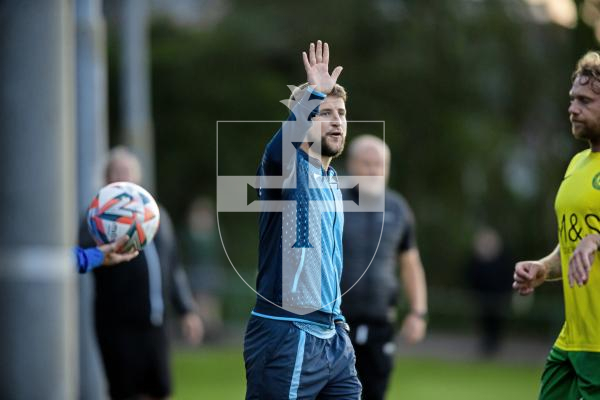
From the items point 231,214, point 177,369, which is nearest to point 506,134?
point 231,214

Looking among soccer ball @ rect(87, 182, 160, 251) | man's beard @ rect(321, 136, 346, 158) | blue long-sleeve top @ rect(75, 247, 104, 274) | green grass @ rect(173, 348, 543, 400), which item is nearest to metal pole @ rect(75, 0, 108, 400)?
green grass @ rect(173, 348, 543, 400)

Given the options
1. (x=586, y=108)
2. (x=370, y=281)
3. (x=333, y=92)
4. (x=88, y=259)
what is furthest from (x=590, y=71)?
(x=370, y=281)

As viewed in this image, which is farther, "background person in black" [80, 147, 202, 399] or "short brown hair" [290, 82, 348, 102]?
"background person in black" [80, 147, 202, 399]

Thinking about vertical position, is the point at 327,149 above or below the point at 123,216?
above

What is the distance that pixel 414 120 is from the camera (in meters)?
23.9

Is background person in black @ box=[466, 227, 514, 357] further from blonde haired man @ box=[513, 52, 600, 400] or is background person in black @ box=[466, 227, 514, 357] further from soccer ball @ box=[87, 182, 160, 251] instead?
blonde haired man @ box=[513, 52, 600, 400]

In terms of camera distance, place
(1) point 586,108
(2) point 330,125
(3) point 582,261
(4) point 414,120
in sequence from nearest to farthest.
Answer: (3) point 582,261, (2) point 330,125, (1) point 586,108, (4) point 414,120

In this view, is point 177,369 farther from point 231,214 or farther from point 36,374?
point 36,374

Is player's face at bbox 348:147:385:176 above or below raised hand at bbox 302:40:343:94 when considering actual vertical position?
below

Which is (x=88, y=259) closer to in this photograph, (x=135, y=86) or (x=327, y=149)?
(x=327, y=149)

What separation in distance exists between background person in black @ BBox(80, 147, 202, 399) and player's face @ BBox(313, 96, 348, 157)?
356 centimetres

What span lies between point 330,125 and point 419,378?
11.5 metres

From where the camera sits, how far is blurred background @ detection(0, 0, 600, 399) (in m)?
20.7

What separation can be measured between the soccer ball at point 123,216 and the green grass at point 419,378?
22.5ft
